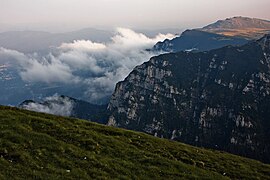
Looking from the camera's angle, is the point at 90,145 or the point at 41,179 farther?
the point at 90,145

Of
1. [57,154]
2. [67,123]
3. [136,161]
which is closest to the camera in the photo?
[57,154]

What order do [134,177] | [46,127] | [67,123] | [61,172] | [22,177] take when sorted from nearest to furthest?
[22,177] → [61,172] → [134,177] → [46,127] → [67,123]

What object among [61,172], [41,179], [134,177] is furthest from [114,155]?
[41,179]

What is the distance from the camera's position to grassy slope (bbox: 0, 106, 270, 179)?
35.9m

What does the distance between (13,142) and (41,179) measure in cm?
1003

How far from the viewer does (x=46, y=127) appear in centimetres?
4903

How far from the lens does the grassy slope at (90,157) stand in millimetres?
35875

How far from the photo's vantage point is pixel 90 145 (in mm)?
45250

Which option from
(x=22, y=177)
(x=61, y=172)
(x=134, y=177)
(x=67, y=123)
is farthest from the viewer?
(x=67, y=123)

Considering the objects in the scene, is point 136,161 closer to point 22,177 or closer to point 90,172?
point 90,172

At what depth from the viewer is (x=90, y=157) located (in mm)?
40562

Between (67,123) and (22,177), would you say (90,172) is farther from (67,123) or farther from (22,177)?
(67,123)

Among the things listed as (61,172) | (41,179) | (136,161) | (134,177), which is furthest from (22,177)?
(136,161)

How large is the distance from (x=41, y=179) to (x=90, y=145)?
43.0 feet
